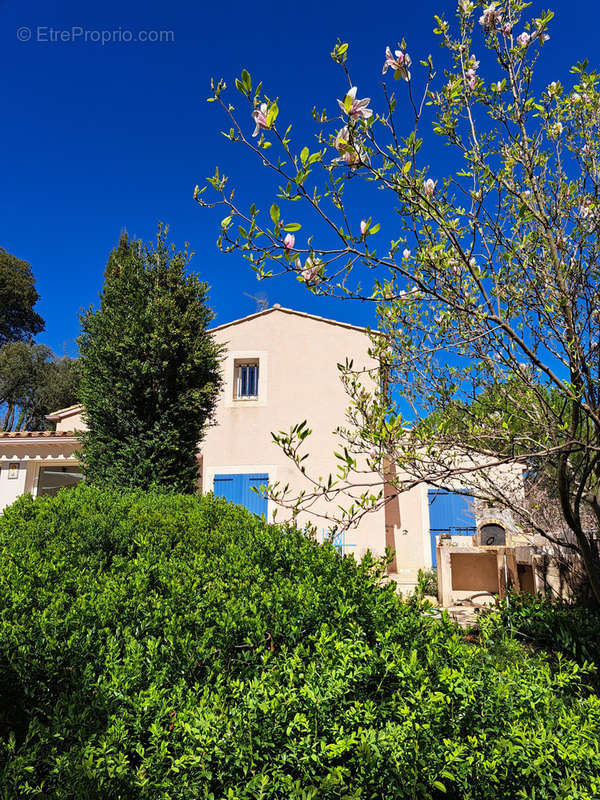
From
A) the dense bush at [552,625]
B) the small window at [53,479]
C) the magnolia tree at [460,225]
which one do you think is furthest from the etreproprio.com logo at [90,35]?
the small window at [53,479]

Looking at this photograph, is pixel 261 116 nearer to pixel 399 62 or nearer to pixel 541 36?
pixel 399 62

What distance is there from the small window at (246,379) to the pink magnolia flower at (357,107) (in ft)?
44.0

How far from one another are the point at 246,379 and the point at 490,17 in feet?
43.5

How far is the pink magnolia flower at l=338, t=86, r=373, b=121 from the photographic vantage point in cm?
222

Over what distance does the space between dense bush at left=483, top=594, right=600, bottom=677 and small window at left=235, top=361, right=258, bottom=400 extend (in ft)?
39.2

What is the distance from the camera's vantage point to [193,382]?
941 cm

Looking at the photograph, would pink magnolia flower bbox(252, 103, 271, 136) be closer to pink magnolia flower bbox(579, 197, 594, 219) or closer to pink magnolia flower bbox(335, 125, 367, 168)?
pink magnolia flower bbox(335, 125, 367, 168)

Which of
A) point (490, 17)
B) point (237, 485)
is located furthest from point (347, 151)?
point (237, 485)

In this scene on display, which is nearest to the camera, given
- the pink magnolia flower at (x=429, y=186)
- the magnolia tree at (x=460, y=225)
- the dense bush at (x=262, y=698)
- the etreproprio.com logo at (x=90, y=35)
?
the dense bush at (x=262, y=698)

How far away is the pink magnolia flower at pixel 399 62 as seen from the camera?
237cm

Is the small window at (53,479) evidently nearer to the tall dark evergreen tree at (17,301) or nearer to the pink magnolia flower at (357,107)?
the pink magnolia flower at (357,107)

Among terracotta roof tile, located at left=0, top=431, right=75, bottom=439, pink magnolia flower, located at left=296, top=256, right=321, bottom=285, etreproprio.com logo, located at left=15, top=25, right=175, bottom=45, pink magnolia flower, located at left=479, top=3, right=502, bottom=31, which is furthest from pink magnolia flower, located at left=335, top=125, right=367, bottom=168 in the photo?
terracotta roof tile, located at left=0, top=431, right=75, bottom=439

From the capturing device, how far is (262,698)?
1847mm

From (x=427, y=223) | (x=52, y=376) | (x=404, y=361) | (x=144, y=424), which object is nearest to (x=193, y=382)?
(x=144, y=424)
